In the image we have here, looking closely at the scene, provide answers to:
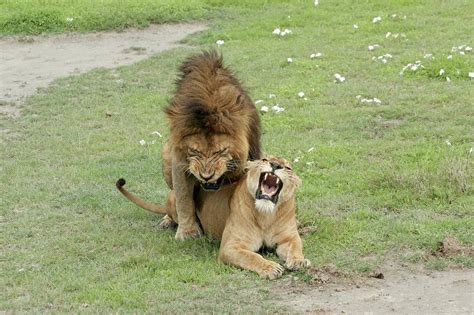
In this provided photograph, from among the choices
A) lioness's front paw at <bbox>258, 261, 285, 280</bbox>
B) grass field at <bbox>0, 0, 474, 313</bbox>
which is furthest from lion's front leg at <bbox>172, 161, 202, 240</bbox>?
lioness's front paw at <bbox>258, 261, 285, 280</bbox>

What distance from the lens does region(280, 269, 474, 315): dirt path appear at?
17.4 feet

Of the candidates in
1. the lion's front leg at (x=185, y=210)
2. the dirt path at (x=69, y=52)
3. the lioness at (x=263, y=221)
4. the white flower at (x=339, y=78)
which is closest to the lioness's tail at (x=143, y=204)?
the lion's front leg at (x=185, y=210)

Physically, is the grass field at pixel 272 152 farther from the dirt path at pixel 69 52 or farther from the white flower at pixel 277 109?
the dirt path at pixel 69 52

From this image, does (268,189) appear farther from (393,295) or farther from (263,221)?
(393,295)

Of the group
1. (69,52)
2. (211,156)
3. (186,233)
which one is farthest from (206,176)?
(69,52)

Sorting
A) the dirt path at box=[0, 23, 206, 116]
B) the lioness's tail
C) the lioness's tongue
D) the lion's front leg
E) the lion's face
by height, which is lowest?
the dirt path at box=[0, 23, 206, 116]

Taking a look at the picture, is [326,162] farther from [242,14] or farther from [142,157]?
[242,14]

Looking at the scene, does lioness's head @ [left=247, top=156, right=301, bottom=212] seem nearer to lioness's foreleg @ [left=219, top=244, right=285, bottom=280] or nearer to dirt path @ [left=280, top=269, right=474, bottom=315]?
lioness's foreleg @ [left=219, top=244, right=285, bottom=280]

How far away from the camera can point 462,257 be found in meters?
6.05

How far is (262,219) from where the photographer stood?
6234 mm

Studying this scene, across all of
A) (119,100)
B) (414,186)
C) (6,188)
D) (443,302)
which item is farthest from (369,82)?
(443,302)

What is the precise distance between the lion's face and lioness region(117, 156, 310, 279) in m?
0.14

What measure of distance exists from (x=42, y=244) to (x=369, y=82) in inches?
220

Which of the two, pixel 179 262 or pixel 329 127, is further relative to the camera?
pixel 329 127
